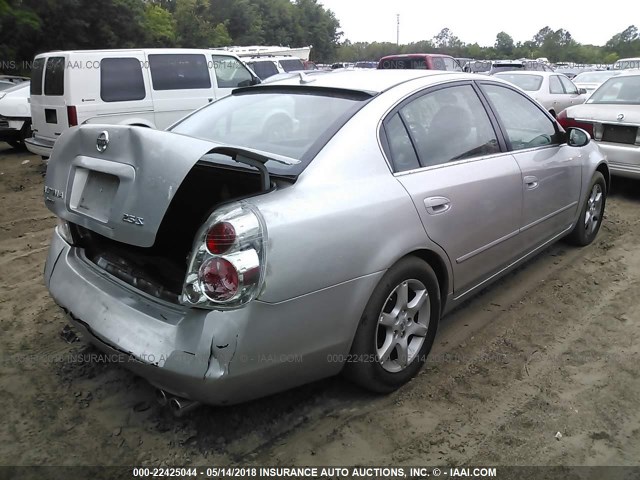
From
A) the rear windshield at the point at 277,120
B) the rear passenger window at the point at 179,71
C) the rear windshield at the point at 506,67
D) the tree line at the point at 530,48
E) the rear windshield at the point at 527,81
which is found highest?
the rear windshield at the point at 277,120

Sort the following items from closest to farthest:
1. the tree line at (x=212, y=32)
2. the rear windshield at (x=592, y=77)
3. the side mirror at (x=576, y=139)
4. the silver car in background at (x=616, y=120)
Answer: the side mirror at (x=576, y=139) < the silver car in background at (x=616, y=120) < the tree line at (x=212, y=32) < the rear windshield at (x=592, y=77)

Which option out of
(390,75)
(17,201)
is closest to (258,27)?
(17,201)

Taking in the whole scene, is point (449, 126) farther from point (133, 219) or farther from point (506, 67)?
point (506, 67)

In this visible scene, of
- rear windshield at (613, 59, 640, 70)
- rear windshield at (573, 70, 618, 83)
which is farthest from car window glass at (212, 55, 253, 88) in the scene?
rear windshield at (613, 59, 640, 70)

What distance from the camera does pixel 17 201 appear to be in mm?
6938

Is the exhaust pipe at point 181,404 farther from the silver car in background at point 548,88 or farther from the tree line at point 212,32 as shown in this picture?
the silver car in background at point 548,88

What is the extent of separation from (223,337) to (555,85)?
11381 mm

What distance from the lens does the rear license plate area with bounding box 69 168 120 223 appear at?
2398 millimetres

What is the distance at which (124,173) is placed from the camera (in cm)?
228

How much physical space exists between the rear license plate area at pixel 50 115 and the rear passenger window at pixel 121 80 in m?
0.75

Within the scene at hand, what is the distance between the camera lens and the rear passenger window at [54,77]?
7.68 meters

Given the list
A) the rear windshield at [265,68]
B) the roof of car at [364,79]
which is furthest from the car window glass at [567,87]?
the roof of car at [364,79]

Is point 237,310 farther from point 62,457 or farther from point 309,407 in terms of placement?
point 62,457

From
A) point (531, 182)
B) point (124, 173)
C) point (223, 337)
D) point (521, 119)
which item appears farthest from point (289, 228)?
point (521, 119)
